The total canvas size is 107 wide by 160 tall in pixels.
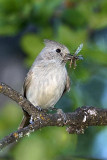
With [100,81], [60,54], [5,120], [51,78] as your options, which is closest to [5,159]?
[5,120]

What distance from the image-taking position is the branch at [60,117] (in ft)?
9.84

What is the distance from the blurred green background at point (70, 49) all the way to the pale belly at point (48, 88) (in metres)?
0.13

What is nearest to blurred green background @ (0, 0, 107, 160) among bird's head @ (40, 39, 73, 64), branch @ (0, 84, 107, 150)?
bird's head @ (40, 39, 73, 64)

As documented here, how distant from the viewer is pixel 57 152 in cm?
386

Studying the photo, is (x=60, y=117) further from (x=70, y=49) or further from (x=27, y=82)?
(x=70, y=49)

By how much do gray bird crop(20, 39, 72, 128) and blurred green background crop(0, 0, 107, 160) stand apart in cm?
11

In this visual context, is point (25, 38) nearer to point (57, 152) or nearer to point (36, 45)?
point (36, 45)

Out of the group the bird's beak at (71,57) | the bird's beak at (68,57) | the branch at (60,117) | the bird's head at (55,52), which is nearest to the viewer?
the branch at (60,117)

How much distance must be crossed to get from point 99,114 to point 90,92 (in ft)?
4.41

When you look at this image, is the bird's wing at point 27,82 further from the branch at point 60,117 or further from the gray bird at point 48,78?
the branch at point 60,117

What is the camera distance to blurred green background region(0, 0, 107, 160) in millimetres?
4168

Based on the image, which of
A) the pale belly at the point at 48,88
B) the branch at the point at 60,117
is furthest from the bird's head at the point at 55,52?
the branch at the point at 60,117

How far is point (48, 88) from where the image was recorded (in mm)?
4285

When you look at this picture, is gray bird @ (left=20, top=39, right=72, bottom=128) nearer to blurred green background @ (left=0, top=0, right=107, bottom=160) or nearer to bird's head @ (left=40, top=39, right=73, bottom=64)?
bird's head @ (left=40, top=39, right=73, bottom=64)
